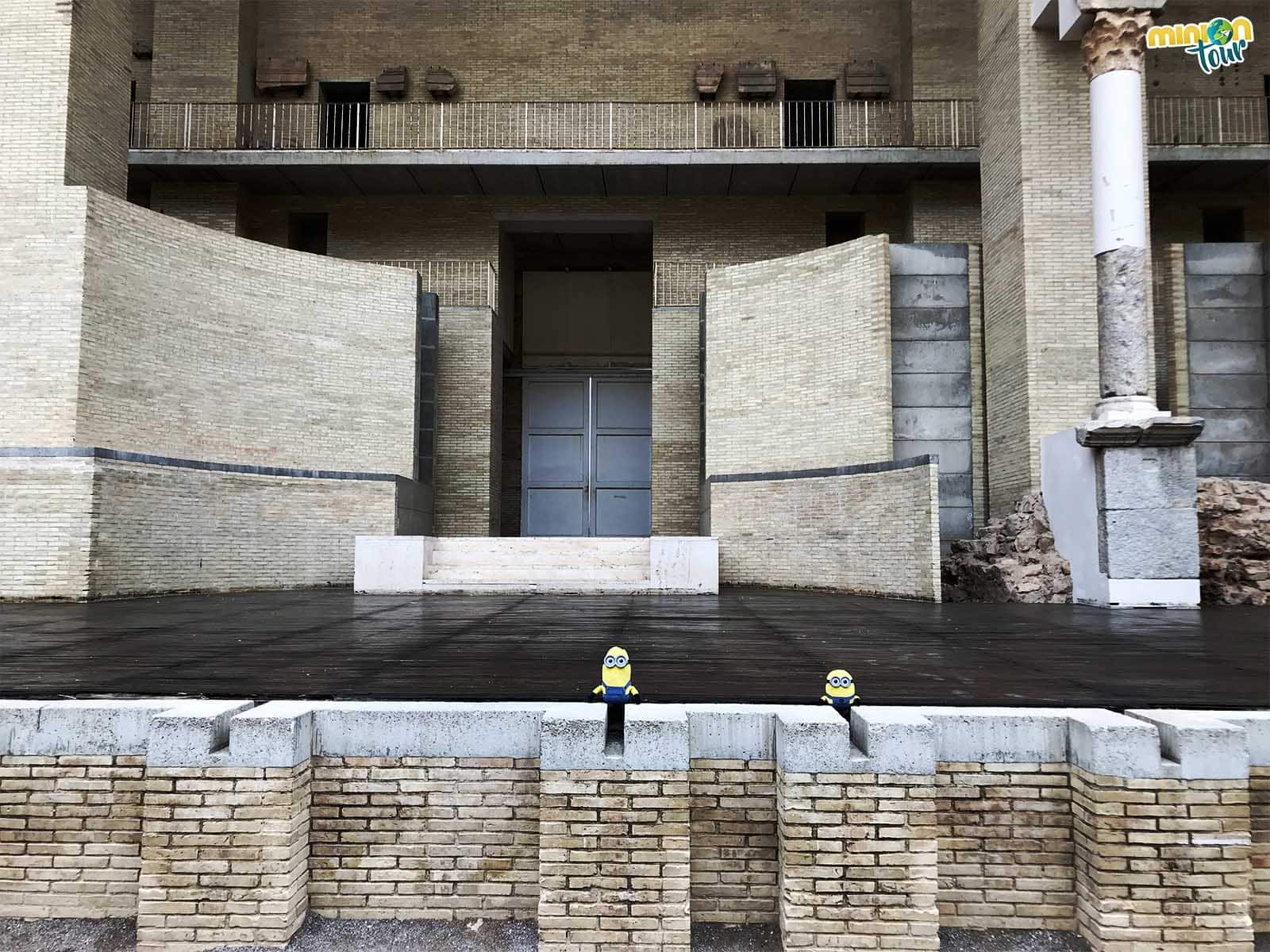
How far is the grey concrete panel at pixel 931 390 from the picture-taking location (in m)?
14.7

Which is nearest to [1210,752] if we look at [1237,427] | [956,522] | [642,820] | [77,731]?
[642,820]

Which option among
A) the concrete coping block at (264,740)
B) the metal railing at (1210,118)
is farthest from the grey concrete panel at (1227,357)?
the concrete coping block at (264,740)

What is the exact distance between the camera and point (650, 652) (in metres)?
6.19

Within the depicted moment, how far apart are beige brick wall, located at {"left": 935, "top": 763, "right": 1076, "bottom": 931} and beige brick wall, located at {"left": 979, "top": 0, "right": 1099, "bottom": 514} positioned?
33.2 feet

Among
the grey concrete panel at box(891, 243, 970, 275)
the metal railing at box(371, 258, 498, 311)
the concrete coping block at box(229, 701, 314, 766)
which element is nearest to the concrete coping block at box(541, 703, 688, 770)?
the concrete coping block at box(229, 701, 314, 766)

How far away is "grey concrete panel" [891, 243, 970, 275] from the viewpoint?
14.8 metres

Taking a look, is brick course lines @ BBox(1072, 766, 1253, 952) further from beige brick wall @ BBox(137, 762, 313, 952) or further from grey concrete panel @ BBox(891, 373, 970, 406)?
grey concrete panel @ BBox(891, 373, 970, 406)

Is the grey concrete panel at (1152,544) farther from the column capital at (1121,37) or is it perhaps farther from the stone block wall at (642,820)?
the stone block wall at (642,820)

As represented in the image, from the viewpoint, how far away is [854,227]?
20.8 m

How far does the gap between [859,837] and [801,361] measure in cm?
1237

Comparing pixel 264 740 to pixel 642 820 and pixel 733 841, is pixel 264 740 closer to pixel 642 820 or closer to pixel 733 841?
pixel 642 820

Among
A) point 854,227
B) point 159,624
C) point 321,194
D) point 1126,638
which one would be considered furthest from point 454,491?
point 1126,638

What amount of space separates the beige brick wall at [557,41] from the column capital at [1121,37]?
991cm

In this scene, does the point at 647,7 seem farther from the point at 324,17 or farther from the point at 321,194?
the point at 321,194
